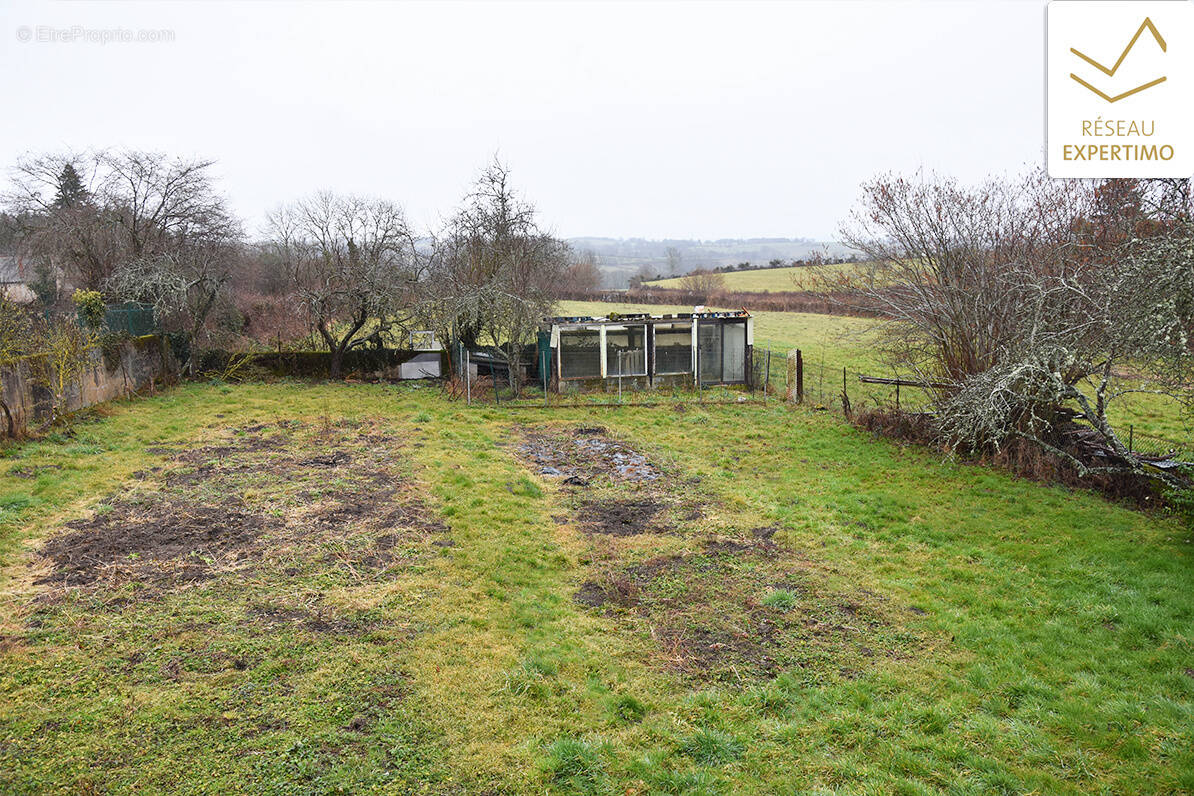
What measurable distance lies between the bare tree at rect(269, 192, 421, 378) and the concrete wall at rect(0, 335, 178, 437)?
4164 mm

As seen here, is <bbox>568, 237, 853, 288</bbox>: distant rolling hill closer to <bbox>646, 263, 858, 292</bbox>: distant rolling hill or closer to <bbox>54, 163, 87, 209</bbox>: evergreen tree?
<bbox>646, 263, 858, 292</bbox>: distant rolling hill

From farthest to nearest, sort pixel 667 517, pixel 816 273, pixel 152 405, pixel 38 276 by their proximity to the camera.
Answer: pixel 38 276, pixel 152 405, pixel 816 273, pixel 667 517

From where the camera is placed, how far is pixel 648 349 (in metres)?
19.8

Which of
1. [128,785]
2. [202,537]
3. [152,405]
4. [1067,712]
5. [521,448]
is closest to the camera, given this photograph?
[128,785]

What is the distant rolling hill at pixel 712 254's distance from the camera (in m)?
22.9

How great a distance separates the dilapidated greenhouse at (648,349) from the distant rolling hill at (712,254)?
330cm

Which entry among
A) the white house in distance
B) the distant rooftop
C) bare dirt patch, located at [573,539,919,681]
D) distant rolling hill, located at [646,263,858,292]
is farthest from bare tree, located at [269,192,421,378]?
distant rolling hill, located at [646,263,858,292]

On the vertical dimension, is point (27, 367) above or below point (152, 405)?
above

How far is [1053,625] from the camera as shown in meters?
6.36

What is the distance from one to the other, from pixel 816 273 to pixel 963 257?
3005mm

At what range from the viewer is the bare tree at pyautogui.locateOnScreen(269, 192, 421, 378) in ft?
69.0

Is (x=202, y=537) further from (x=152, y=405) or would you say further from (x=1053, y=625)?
(x=152, y=405)

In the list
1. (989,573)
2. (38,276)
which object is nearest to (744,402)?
(989,573)

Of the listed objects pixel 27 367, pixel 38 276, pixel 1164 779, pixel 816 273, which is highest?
pixel 38 276
